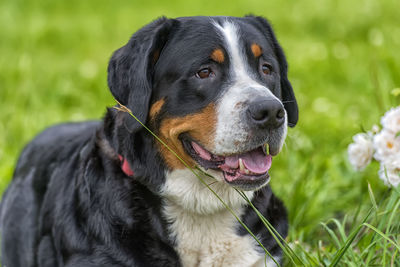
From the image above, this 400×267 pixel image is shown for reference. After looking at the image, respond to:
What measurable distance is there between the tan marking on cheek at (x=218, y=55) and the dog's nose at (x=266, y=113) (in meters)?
0.33

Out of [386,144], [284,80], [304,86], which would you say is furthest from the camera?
[304,86]

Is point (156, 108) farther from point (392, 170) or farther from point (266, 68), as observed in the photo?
point (392, 170)

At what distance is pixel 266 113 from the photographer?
9.15ft

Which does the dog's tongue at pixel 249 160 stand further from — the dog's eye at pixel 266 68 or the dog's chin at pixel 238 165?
the dog's eye at pixel 266 68

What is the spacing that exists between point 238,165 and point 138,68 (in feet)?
2.17

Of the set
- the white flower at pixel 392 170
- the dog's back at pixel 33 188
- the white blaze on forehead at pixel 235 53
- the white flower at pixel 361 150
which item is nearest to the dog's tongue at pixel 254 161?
the white blaze on forehead at pixel 235 53

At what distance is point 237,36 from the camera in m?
3.05

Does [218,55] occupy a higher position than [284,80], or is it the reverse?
[218,55]

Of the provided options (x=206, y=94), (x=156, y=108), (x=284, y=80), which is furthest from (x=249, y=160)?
(x=284, y=80)

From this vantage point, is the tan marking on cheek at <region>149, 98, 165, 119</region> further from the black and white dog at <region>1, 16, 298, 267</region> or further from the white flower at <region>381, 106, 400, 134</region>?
the white flower at <region>381, 106, 400, 134</region>

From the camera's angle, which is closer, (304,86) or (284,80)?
(284,80)

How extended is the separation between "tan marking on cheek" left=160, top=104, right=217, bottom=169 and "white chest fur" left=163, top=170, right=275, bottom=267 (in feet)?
0.25

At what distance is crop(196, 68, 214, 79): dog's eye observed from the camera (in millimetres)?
3000

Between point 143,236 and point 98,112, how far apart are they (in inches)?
145
